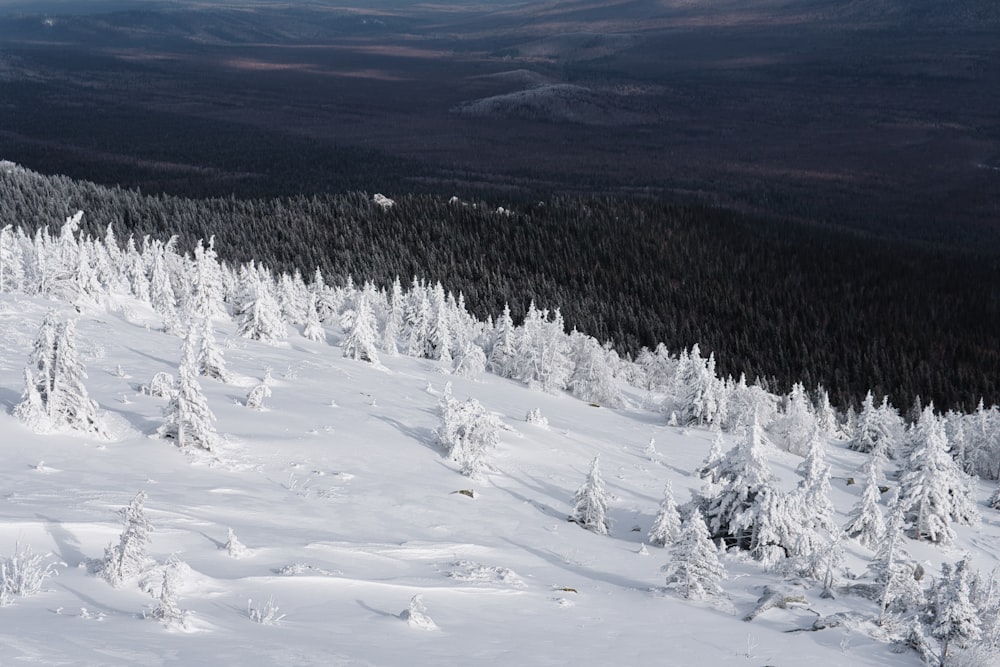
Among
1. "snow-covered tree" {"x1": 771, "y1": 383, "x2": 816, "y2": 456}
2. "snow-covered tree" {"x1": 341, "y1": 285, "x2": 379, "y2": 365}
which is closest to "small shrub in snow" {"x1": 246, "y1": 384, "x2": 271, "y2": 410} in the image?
"snow-covered tree" {"x1": 341, "y1": 285, "x2": 379, "y2": 365}

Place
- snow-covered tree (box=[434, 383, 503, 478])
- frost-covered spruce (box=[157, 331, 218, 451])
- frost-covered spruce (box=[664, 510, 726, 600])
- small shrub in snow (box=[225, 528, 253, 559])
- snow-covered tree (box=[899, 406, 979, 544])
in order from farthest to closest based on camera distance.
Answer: snow-covered tree (box=[899, 406, 979, 544]), snow-covered tree (box=[434, 383, 503, 478]), frost-covered spruce (box=[157, 331, 218, 451]), frost-covered spruce (box=[664, 510, 726, 600]), small shrub in snow (box=[225, 528, 253, 559])

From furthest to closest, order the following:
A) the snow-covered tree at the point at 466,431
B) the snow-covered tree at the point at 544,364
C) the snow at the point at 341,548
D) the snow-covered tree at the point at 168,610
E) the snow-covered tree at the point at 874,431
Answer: the snow-covered tree at the point at 874,431 → the snow-covered tree at the point at 544,364 → the snow-covered tree at the point at 466,431 → the snow at the point at 341,548 → the snow-covered tree at the point at 168,610

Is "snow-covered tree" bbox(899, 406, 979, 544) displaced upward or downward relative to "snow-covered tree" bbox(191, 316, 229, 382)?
downward

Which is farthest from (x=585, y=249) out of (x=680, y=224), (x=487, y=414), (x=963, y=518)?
(x=487, y=414)

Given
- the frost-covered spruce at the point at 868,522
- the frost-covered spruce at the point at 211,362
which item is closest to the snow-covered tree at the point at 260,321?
the frost-covered spruce at the point at 211,362

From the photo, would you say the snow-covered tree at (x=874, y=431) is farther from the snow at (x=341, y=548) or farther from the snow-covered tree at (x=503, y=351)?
the snow at (x=341, y=548)

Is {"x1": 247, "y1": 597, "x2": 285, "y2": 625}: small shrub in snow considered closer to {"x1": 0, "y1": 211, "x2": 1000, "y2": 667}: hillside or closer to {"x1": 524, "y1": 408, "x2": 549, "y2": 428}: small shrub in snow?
{"x1": 0, "y1": 211, "x2": 1000, "y2": 667}: hillside

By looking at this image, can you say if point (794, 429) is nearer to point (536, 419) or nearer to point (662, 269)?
point (536, 419)
